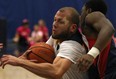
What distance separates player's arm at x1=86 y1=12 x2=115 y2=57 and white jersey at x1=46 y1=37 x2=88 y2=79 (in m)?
0.16

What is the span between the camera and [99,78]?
3037 millimetres

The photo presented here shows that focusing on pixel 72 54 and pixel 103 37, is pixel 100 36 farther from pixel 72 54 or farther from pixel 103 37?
pixel 72 54

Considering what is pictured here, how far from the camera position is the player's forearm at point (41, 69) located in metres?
2.65

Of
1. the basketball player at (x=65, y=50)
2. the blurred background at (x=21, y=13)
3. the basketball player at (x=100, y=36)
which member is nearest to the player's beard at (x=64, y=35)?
the basketball player at (x=65, y=50)

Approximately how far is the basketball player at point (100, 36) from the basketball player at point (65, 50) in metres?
0.10

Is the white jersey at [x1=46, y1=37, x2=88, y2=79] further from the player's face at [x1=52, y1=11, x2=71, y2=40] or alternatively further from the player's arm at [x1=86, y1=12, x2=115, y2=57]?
the player's arm at [x1=86, y1=12, x2=115, y2=57]

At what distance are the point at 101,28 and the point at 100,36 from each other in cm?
8

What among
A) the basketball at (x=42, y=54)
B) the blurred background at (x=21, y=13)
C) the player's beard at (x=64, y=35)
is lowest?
the blurred background at (x=21, y=13)

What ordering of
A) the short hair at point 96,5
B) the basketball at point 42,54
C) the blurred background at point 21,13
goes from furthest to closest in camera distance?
the blurred background at point 21,13 → the short hair at point 96,5 → the basketball at point 42,54

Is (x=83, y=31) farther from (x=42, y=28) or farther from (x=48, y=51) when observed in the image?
(x=42, y=28)

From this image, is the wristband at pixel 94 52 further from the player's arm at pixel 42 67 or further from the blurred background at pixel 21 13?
the blurred background at pixel 21 13

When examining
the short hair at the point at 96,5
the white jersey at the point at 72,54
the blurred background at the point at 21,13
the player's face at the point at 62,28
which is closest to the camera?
the white jersey at the point at 72,54

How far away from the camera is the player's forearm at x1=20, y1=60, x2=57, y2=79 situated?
104 inches

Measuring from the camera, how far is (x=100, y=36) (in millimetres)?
2742
